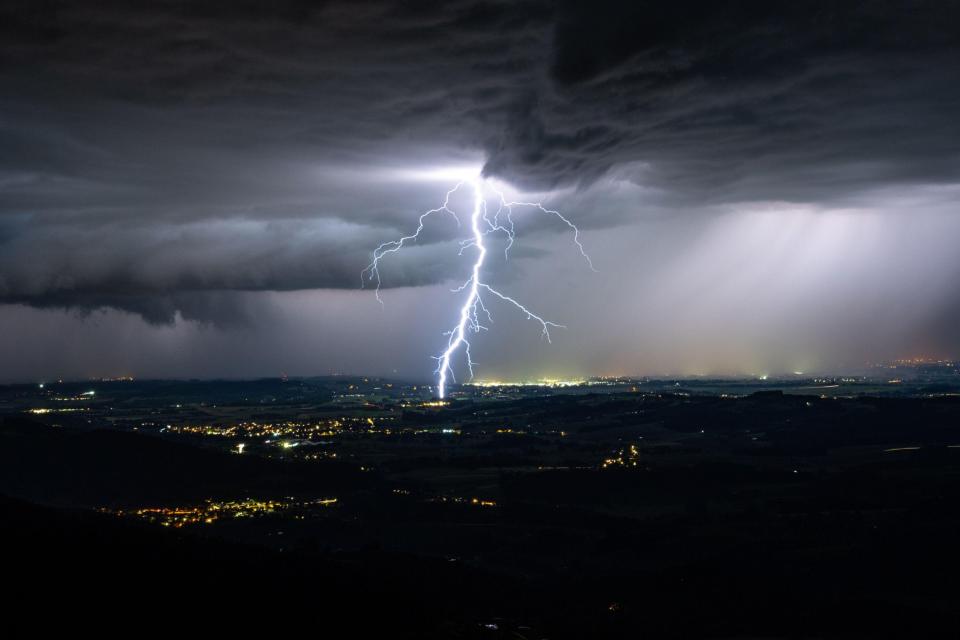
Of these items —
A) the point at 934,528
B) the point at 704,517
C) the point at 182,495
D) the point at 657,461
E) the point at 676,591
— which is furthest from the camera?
the point at 657,461

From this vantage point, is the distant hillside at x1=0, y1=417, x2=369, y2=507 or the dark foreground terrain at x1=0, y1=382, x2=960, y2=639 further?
the distant hillside at x1=0, y1=417, x2=369, y2=507

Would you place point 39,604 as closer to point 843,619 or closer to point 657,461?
point 843,619

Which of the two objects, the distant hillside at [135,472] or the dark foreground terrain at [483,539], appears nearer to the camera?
the dark foreground terrain at [483,539]

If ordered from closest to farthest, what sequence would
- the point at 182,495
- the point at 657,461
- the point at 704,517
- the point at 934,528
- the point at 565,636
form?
1. the point at 565,636
2. the point at 934,528
3. the point at 704,517
4. the point at 182,495
5. the point at 657,461

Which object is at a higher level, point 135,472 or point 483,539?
point 135,472

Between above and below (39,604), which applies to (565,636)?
below

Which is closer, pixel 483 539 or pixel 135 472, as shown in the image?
pixel 483 539

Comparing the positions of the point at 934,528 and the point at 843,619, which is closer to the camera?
the point at 843,619

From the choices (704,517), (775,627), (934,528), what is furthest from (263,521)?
(934,528)
